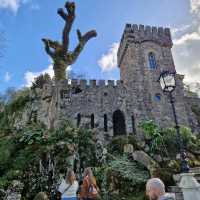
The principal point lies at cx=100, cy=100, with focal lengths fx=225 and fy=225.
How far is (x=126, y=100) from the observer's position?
1802 centimetres

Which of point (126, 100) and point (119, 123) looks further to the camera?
point (126, 100)

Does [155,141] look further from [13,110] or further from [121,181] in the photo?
[13,110]

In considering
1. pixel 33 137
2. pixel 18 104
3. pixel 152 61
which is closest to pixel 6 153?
pixel 33 137

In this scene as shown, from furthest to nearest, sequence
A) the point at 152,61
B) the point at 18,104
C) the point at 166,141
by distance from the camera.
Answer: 1. the point at 152,61
2. the point at 18,104
3. the point at 166,141

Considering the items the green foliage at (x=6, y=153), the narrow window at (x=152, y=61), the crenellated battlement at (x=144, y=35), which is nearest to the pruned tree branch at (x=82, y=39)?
the green foliage at (x=6, y=153)

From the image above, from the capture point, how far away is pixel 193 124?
18.5 m

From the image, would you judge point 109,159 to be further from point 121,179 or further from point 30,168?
point 30,168

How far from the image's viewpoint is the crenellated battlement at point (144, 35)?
781 inches

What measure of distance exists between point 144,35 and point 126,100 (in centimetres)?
649

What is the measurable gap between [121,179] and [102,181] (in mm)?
751

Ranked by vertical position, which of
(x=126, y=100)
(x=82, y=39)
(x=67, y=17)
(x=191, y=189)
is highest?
(x=67, y=17)

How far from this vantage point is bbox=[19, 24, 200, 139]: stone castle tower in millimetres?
17125

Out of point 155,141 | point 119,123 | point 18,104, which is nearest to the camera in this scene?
point 155,141

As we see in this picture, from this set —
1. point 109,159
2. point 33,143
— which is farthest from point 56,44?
point 109,159
